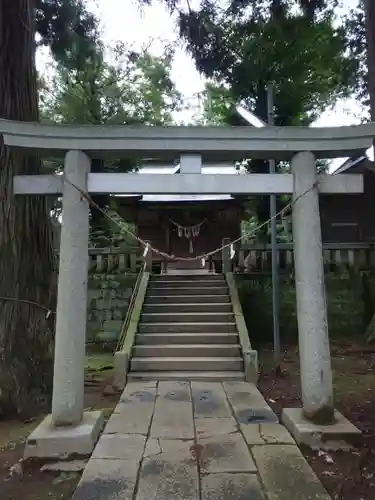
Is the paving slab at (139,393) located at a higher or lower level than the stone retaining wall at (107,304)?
lower

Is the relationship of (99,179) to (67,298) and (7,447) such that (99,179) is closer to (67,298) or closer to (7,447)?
(67,298)

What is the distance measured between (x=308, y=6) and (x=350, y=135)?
321 cm

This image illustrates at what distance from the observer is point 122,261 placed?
34.3ft

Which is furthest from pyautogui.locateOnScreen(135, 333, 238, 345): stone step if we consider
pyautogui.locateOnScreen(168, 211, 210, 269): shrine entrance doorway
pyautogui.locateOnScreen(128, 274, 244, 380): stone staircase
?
pyautogui.locateOnScreen(168, 211, 210, 269): shrine entrance doorway

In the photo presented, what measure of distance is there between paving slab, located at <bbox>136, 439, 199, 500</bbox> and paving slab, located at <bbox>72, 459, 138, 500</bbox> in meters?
0.08

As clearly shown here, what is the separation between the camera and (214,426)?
4234 millimetres

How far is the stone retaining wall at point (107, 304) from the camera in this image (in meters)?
9.71

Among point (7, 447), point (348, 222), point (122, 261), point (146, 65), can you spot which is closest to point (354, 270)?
point (348, 222)

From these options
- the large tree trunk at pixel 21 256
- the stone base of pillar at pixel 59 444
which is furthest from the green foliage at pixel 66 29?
the stone base of pillar at pixel 59 444

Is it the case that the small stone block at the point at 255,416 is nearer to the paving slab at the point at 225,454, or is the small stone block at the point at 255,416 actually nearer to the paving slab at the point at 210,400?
the paving slab at the point at 210,400

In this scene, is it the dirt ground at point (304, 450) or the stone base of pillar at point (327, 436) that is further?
the stone base of pillar at point (327, 436)

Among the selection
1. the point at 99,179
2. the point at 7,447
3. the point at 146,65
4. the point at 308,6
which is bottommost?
the point at 7,447

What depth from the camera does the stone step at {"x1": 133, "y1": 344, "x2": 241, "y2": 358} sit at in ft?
23.8

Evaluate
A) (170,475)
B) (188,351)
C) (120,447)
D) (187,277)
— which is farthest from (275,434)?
(187,277)
